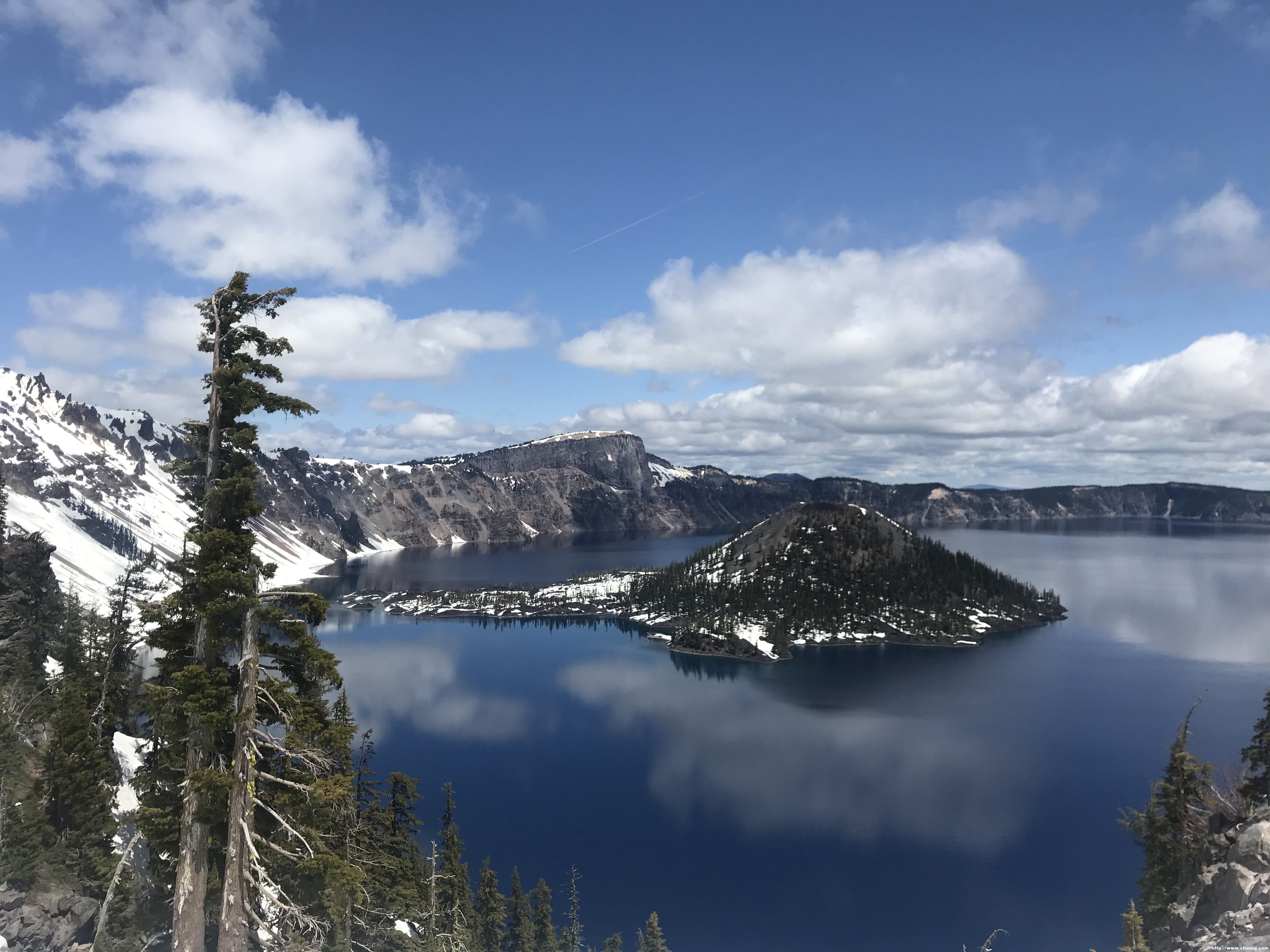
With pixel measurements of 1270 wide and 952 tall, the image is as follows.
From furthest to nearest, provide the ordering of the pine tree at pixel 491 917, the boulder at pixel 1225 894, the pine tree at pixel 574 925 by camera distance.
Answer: the pine tree at pixel 574 925
the pine tree at pixel 491 917
the boulder at pixel 1225 894

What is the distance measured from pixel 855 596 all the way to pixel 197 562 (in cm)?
19174

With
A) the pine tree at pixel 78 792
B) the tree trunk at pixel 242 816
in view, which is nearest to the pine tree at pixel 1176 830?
the tree trunk at pixel 242 816

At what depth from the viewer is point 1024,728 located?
10050 centimetres

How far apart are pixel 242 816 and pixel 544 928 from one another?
42.5 metres

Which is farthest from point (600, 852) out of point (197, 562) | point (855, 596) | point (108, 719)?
point (855, 596)

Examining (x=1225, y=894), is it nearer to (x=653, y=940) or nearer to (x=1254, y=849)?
(x=1254, y=849)

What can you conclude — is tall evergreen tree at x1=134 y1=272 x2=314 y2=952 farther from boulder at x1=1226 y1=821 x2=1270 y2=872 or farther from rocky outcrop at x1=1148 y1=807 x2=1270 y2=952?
boulder at x1=1226 y1=821 x2=1270 y2=872

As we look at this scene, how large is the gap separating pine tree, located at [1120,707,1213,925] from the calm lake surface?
538 inches

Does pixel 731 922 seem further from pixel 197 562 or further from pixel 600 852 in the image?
pixel 197 562

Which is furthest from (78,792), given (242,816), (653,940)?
(653,940)

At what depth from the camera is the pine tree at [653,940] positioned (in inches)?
1766

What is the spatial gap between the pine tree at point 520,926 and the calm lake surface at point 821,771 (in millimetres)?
6154

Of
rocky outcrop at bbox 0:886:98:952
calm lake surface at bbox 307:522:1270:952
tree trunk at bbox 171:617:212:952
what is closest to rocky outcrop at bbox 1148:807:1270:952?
calm lake surface at bbox 307:522:1270:952

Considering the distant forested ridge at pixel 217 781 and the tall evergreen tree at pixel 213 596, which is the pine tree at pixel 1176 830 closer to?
the distant forested ridge at pixel 217 781
